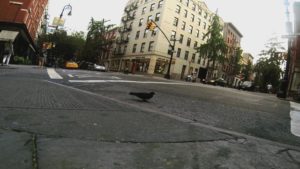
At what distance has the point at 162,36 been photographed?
1833 inches

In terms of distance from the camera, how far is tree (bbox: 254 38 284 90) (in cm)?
4909

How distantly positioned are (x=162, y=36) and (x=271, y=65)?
21.2m

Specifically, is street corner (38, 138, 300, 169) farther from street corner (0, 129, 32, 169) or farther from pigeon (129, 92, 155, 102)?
pigeon (129, 92, 155, 102)

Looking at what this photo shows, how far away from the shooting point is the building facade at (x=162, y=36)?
4691cm

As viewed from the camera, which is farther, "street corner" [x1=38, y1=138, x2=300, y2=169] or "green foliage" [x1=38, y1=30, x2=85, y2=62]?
"green foliage" [x1=38, y1=30, x2=85, y2=62]

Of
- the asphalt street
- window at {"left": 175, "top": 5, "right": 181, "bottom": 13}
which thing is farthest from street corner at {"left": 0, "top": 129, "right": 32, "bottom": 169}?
window at {"left": 175, "top": 5, "right": 181, "bottom": 13}

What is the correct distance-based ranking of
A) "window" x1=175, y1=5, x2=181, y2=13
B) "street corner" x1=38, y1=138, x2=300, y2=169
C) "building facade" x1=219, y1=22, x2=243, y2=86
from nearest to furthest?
"street corner" x1=38, y1=138, x2=300, y2=169, "window" x1=175, y1=5, x2=181, y2=13, "building facade" x1=219, y1=22, x2=243, y2=86

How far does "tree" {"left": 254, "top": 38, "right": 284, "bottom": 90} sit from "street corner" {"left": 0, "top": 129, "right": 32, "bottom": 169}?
50.2 meters

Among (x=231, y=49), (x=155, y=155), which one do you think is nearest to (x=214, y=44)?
(x=231, y=49)

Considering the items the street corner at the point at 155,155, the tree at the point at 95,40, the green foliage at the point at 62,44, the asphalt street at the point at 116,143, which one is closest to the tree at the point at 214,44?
the tree at the point at 95,40

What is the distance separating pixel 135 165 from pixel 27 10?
24620 millimetres

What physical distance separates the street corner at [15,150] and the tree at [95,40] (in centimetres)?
6023

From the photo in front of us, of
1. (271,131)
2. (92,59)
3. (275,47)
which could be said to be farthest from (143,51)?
(271,131)

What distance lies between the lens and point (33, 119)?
323 centimetres
